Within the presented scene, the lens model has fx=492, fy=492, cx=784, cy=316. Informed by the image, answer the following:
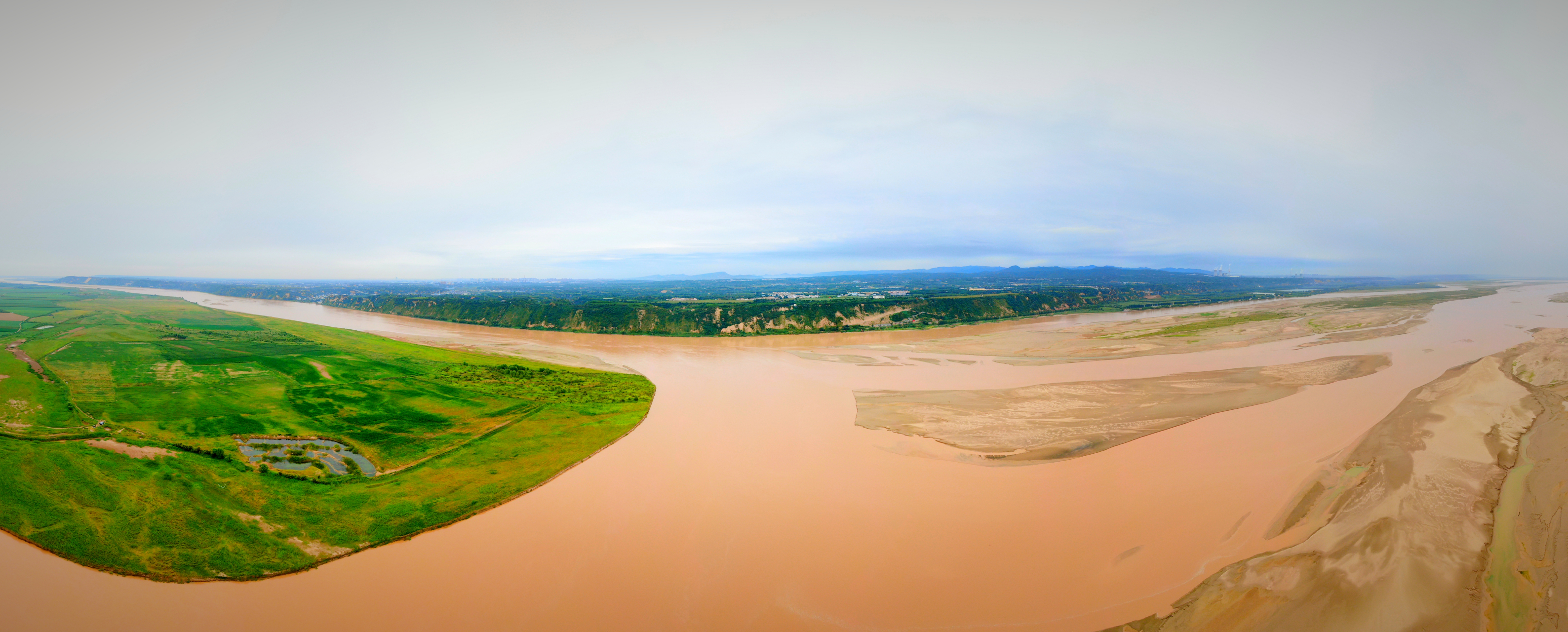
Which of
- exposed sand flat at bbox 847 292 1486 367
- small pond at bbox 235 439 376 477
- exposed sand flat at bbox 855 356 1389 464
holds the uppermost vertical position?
exposed sand flat at bbox 847 292 1486 367

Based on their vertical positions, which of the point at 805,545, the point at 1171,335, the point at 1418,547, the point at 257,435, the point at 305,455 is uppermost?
the point at 1171,335

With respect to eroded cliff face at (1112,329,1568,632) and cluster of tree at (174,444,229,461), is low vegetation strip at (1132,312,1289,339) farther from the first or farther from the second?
cluster of tree at (174,444,229,461)

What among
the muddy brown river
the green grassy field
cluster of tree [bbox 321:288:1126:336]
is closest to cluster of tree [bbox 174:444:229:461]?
the green grassy field

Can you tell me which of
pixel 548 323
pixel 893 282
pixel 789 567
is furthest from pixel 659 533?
pixel 893 282

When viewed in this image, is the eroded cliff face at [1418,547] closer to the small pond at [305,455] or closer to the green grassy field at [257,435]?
the green grassy field at [257,435]

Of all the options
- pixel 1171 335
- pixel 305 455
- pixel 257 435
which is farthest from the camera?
pixel 1171 335

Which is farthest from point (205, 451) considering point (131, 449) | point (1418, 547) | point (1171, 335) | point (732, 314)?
point (1171, 335)

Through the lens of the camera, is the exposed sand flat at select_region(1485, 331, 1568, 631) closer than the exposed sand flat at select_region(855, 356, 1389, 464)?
Yes

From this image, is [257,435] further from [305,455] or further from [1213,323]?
[1213,323]
